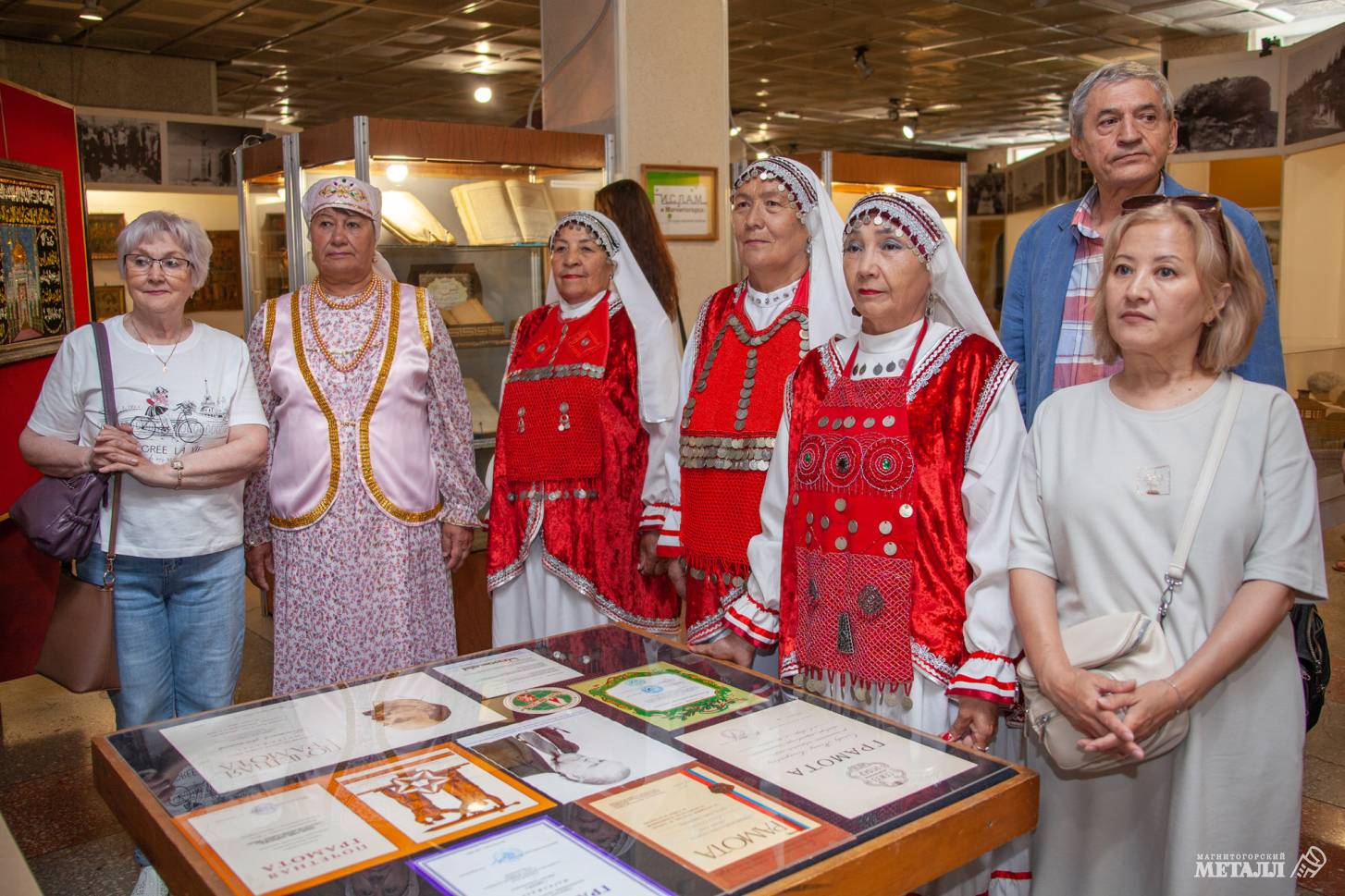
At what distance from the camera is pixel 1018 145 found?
63.4 feet

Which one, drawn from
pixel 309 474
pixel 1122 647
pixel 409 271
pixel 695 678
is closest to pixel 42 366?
pixel 409 271

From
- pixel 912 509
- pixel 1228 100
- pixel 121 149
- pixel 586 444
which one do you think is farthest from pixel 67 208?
pixel 1228 100

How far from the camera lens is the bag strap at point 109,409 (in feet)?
8.96

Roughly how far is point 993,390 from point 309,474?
1842mm

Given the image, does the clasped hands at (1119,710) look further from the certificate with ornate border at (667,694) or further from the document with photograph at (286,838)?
the document with photograph at (286,838)

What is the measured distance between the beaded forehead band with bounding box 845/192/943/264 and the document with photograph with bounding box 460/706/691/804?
1104 mm

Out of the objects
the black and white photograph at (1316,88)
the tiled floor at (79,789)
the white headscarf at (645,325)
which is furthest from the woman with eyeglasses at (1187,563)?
the black and white photograph at (1316,88)

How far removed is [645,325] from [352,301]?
0.84 m

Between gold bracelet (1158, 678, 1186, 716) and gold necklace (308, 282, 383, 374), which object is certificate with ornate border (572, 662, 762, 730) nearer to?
gold bracelet (1158, 678, 1186, 716)

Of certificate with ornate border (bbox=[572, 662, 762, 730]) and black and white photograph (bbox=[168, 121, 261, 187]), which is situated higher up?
→ black and white photograph (bbox=[168, 121, 261, 187])

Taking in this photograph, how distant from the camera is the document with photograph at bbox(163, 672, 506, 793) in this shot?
5.62 ft

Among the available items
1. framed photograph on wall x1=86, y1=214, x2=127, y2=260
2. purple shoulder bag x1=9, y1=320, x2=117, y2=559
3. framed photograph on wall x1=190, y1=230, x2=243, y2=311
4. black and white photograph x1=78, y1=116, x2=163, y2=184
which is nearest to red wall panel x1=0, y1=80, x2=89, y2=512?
purple shoulder bag x1=9, y1=320, x2=117, y2=559

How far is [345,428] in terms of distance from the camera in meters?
3.07

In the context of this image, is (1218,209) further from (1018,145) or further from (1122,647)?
(1018,145)
